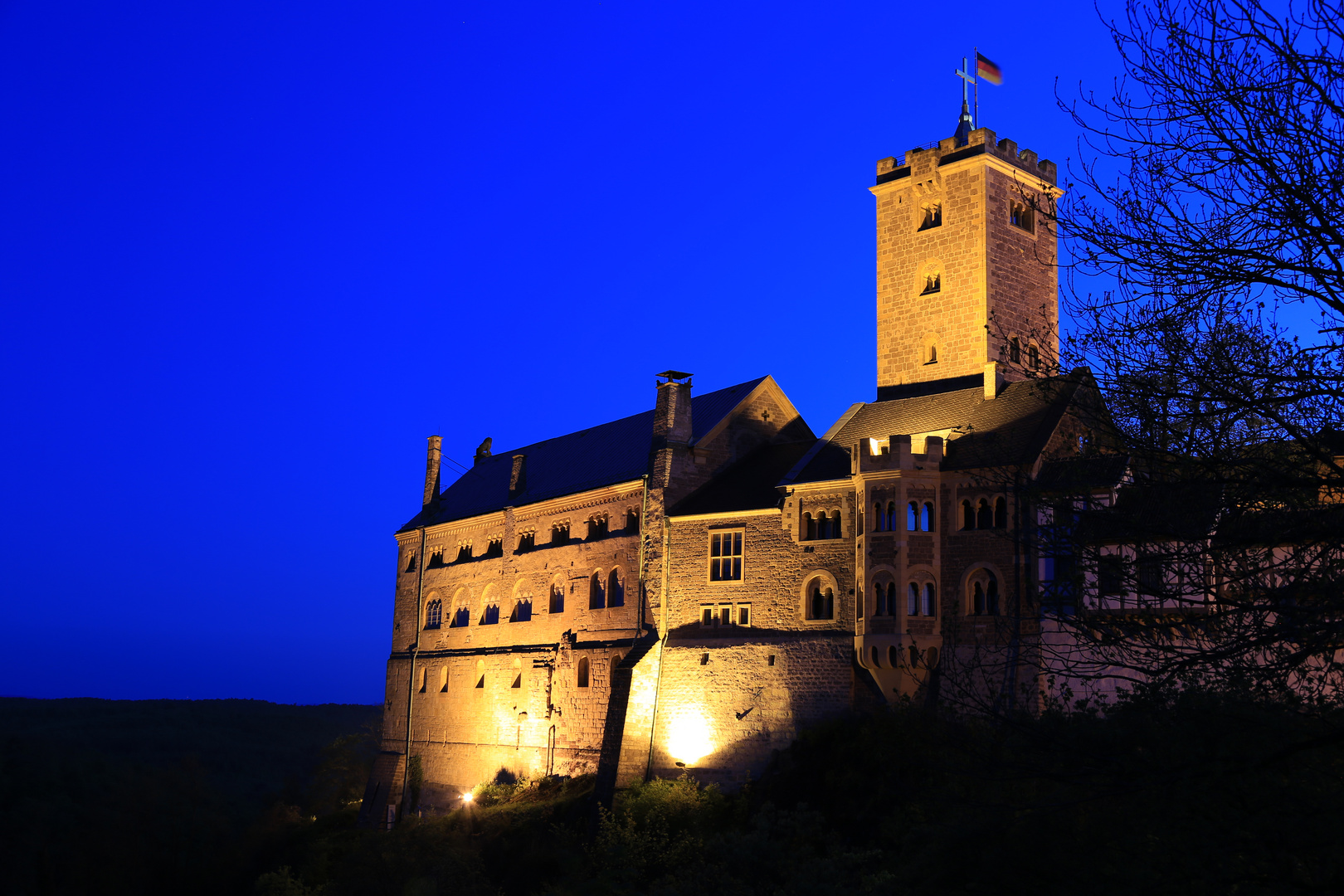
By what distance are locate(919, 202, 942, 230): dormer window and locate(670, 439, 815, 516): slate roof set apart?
9.17m

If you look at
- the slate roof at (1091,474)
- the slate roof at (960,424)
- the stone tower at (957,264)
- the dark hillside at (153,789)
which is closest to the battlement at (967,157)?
the stone tower at (957,264)

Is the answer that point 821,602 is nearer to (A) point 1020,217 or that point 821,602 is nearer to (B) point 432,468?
(A) point 1020,217

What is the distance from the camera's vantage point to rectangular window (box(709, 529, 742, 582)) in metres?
40.5

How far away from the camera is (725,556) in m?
40.9

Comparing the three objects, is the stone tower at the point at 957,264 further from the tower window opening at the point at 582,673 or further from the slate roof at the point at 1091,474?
the slate roof at the point at 1091,474

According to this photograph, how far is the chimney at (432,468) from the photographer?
6272 cm

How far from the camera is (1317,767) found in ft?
43.5

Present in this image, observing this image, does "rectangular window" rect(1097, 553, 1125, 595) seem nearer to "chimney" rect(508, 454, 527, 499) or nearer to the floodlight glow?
the floodlight glow

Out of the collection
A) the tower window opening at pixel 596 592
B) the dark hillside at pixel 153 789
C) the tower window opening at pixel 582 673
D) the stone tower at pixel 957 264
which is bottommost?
the dark hillside at pixel 153 789

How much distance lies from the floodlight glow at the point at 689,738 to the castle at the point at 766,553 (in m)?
0.08

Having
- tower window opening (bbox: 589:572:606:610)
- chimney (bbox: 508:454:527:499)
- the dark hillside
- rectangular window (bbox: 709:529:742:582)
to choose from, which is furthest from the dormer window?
the dark hillside

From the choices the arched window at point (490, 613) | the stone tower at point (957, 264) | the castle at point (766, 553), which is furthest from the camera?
the arched window at point (490, 613)

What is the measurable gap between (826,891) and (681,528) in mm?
20462

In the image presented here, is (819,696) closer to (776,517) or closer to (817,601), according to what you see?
(817,601)
